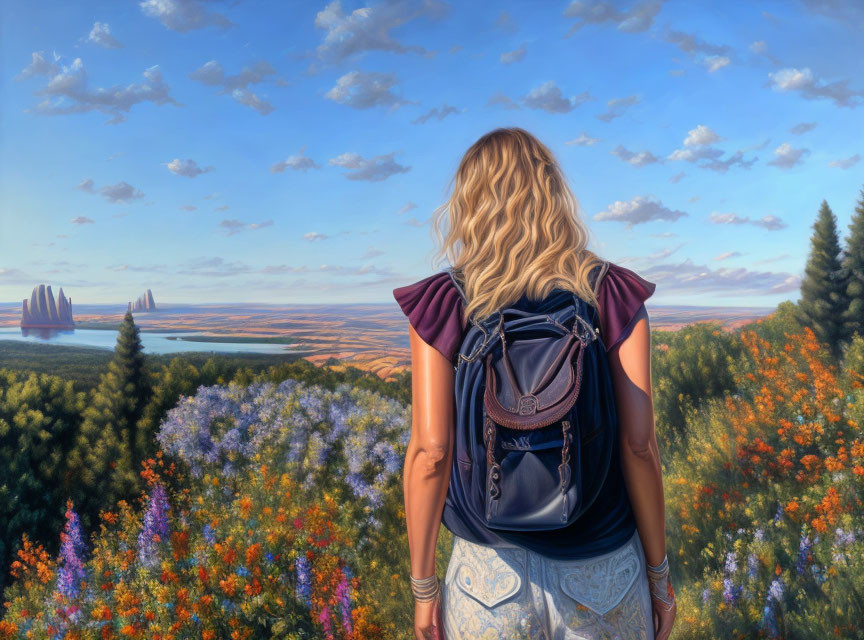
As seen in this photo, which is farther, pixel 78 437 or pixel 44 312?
pixel 44 312

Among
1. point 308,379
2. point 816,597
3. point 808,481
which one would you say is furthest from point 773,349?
point 308,379

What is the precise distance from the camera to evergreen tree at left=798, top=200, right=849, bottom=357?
4.62 meters

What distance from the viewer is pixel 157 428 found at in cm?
403

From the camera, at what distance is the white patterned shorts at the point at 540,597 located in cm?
196

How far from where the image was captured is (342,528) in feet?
12.9

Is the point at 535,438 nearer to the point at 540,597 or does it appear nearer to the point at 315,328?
the point at 540,597

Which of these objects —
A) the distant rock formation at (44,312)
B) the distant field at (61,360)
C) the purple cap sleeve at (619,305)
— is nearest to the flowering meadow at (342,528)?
the distant field at (61,360)

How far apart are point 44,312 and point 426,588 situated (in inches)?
127

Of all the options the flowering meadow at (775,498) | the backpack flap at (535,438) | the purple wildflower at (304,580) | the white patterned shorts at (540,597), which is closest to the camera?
the backpack flap at (535,438)

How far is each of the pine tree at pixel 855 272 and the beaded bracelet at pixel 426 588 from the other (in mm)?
3889

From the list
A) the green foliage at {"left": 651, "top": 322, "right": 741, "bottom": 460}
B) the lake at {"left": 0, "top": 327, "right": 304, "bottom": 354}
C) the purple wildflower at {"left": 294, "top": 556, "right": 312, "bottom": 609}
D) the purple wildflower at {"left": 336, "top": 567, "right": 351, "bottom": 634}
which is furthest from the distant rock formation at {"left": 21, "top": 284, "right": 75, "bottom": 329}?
the green foliage at {"left": 651, "top": 322, "right": 741, "bottom": 460}

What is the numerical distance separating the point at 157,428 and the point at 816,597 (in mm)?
4026

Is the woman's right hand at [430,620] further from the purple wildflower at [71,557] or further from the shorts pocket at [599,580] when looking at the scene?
the purple wildflower at [71,557]

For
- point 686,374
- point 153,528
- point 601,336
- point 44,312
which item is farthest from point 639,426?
point 44,312
